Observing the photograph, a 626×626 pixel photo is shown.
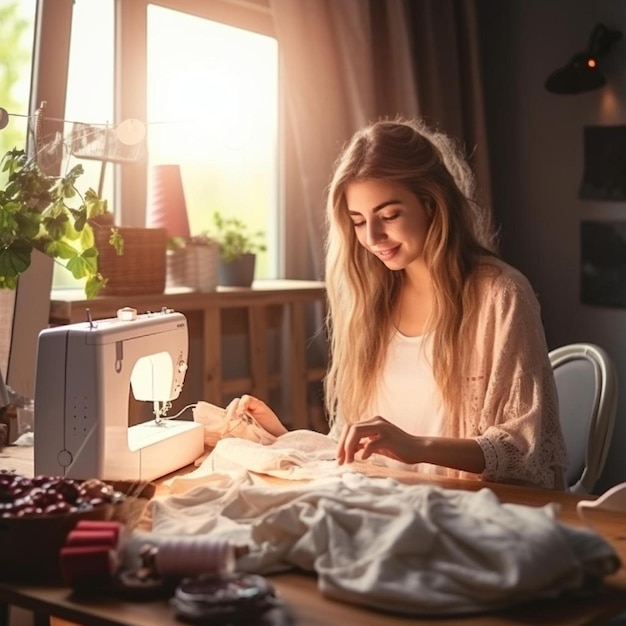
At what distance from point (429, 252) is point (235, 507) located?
0.91 metres

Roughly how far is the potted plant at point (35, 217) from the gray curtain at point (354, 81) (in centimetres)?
144

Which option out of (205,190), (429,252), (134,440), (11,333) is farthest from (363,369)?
(205,190)

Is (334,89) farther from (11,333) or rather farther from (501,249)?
(11,333)

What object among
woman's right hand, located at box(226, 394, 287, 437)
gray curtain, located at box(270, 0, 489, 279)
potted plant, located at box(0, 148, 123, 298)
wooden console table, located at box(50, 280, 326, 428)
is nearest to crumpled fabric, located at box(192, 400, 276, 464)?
woman's right hand, located at box(226, 394, 287, 437)

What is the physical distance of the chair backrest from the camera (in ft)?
7.82

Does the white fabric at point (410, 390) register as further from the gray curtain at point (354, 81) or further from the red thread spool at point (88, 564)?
the gray curtain at point (354, 81)

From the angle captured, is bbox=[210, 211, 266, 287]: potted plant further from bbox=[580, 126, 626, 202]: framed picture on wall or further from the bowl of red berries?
the bowl of red berries

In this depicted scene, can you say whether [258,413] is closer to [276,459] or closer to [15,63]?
[276,459]

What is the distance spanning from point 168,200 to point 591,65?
165cm

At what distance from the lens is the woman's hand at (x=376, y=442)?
5.34 feet

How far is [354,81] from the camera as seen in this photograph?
11.3ft

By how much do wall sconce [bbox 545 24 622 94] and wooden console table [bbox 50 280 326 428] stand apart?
3.95 ft

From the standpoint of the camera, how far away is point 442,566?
1.16 metres

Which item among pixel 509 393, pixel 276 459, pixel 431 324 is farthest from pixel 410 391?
pixel 276 459
